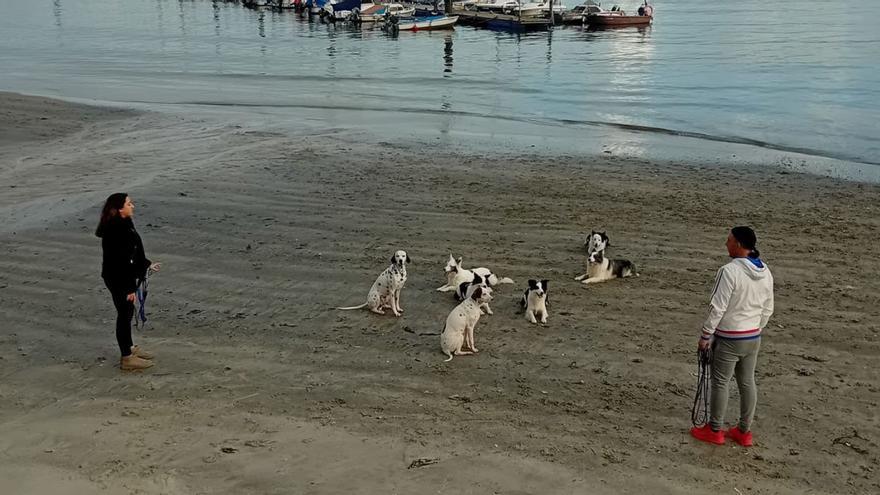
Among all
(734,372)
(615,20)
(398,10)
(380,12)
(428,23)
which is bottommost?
(734,372)

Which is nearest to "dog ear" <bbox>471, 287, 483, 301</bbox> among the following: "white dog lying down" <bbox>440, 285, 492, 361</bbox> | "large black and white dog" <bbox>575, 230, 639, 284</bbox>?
"white dog lying down" <bbox>440, 285, 492, 361</bbox>

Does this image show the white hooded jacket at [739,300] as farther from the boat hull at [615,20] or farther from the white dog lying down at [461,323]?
the boat hull at [615,20]

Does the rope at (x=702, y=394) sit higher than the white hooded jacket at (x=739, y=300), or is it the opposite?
the white hooded jacket at (x=739, y=300)

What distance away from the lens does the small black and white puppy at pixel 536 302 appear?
31.9 ft

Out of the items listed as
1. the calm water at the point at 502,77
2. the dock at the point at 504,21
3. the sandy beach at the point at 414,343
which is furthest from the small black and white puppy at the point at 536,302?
the dock at the point at 504,21

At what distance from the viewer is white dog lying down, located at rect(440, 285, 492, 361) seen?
893 cm

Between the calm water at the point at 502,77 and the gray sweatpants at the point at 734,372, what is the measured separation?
1706 centimetres

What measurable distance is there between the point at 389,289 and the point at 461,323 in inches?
58.3

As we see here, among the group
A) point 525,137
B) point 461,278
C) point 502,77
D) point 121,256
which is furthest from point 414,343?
point 502,77

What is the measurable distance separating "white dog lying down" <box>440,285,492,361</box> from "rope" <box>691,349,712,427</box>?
2.61 meters

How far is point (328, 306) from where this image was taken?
10484 millimetres

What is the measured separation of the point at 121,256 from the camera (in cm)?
809

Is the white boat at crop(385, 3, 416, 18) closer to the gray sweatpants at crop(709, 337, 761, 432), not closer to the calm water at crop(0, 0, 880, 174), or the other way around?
the calm water at crop(0, 0, 880, 174)

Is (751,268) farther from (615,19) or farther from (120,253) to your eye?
(615,19)
